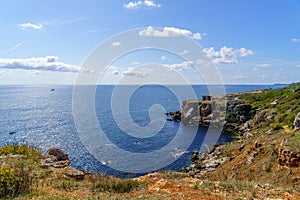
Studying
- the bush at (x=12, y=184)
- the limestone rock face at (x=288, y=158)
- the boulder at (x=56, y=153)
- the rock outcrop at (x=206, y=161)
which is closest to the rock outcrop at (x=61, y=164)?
the boulder at (x=56, y=153)

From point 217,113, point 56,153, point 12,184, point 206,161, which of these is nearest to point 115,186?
point 12,184

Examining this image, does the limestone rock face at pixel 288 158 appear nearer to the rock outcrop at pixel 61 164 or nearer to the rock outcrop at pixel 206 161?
the rock outcrop at pixel 206 161

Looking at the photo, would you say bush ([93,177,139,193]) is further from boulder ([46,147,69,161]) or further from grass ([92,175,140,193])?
boulder ([46,147,69,161])

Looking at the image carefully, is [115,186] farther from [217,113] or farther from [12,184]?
[217,113]

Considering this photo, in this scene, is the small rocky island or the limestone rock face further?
the small rocky island

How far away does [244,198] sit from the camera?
10203 millimetres

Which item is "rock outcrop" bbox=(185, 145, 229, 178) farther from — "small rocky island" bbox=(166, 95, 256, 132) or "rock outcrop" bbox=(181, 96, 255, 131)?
"rock outcrop" bbox=(181, 96, 255, 131)

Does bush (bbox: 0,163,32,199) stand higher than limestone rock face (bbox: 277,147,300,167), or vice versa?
bush (bbox: 0,163,32,199)

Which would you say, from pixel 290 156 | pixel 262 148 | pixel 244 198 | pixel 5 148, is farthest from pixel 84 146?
pixel 244 198

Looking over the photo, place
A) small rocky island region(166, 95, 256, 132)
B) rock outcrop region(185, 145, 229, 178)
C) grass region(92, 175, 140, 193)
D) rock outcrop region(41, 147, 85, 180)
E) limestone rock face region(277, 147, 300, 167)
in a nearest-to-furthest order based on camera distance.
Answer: grass region(92, 175, 140, 193)
rock outcrop region(41, 147, 85, 180)
limestone rock face region(277, 147, 300, 167)
rock outcrop region(185, 145, 229, 178)
small rocky island region(166, 95, 256, 132)

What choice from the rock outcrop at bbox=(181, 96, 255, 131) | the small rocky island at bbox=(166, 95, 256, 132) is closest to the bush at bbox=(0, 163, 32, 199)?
the small rocky island at bbox=(166, 95, 256, 132)

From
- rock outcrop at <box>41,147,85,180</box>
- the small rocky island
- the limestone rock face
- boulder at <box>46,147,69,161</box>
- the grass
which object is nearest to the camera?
the grass

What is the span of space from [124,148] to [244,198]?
139ft

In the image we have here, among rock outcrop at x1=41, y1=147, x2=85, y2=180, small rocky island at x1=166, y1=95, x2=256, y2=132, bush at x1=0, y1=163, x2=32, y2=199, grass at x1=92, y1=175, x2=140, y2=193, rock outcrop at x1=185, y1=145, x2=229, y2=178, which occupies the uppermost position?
bush at x1=0, y1=163, x2=32, y2=199
